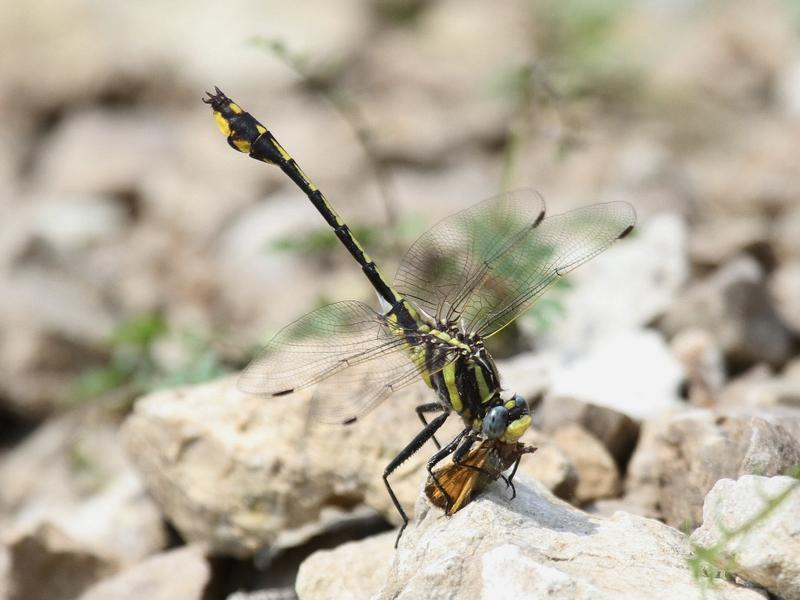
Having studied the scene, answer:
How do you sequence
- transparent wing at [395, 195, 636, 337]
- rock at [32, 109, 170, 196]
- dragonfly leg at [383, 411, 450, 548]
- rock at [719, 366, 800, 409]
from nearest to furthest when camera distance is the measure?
dragonfly leg at [383, 411, 450, 548], transparent wing at [395, 195, 636, 337], rock at [719, 366, 800, 409], rock at [32, 109, 170, 196]

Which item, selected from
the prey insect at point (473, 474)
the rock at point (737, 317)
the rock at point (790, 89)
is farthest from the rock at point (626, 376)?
the rock at point (790, 89)

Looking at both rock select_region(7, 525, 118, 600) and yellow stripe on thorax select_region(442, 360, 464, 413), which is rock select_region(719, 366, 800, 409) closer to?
yellow stripe on thorax select_region(442, 360, 464, 413)

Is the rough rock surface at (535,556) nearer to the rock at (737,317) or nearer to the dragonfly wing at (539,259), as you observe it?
the dragonfly wing at (539,259)

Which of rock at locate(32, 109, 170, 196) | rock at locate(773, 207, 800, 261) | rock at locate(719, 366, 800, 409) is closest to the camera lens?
rock at locate(719, 366, 800, 409)

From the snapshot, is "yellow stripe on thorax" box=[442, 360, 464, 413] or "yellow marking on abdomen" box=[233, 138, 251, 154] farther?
"yellow marking on abdomen" box=[233, 138, 251, 154]

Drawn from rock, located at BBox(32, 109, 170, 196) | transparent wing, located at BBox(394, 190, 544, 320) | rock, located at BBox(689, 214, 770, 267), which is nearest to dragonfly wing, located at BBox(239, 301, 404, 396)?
transparent wing, located at BBox(394, 190, 544, 320)

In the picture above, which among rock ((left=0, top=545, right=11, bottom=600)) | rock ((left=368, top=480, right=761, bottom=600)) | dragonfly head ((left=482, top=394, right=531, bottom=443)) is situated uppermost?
rock ((left=0, top=545, right=11, bottom=600))
